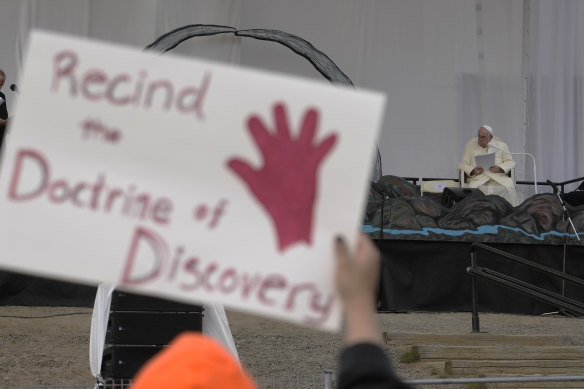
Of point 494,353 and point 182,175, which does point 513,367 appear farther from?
point 182,175

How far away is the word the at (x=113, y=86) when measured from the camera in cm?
224

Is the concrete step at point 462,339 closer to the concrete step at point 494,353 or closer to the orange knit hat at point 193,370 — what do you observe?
the concrete step at point 494,353

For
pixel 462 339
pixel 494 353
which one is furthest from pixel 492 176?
pixel 494 353

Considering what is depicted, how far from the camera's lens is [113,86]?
2.24 m

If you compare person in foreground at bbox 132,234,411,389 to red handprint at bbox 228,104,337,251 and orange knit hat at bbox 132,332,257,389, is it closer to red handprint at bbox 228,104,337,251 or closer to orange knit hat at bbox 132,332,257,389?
orange knit hat at bbox 132,332,257,389

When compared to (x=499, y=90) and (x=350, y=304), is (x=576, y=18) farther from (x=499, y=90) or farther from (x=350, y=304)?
(x=350, y=304)

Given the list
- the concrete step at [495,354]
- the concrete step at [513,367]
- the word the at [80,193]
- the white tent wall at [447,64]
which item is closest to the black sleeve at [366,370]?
the word the at [80,193]

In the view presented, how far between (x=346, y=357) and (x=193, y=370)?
29 centimetres

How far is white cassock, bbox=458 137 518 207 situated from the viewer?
14047 millimetres

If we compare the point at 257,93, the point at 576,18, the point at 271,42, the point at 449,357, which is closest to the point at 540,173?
the point at 576,18

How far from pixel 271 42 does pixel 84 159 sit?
14.9 meters

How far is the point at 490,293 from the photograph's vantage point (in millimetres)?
12078

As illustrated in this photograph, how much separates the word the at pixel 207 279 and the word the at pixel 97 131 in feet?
0.68

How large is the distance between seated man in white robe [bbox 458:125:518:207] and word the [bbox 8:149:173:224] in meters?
12.1
